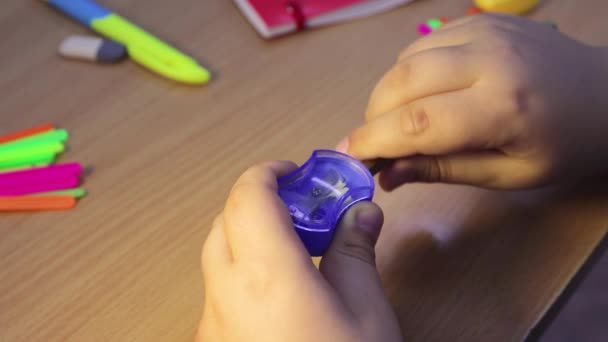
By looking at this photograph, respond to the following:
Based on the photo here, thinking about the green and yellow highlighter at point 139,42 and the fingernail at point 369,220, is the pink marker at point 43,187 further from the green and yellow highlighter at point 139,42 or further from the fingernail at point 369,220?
the fingernail at point 369,220

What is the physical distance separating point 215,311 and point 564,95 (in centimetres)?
28

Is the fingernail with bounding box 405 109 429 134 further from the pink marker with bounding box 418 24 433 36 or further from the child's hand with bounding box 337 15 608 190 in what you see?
the pink marker with bounding box 418 24 433 36

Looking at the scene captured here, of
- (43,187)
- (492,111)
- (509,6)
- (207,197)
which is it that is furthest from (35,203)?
(509,6)

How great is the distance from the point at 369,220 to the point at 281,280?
8 cm

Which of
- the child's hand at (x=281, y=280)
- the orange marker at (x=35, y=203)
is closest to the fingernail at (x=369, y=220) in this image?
the child's hand at (x=281, y=280)

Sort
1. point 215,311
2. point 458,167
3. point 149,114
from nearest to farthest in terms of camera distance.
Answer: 1. point 215,311
2. point 458,167
3. point 149,114

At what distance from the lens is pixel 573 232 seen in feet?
1.38

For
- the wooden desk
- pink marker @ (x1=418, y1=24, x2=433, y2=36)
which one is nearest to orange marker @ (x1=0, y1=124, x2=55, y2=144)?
the wooden desk

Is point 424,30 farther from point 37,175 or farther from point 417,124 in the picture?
point 37,175

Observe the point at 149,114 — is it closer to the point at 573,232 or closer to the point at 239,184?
the point at 239,184

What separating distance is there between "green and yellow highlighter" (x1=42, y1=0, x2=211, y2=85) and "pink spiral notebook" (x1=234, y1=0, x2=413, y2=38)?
0.29 ft

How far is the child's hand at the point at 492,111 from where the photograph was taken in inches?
15.5

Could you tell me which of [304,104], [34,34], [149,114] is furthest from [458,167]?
[34,34]

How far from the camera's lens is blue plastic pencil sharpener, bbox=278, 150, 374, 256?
1.15 feet
